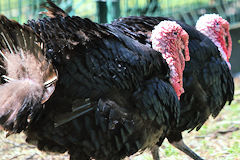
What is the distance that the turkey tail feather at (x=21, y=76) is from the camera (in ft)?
9.23

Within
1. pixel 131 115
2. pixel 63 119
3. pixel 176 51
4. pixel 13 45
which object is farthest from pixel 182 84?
pixel 13 45

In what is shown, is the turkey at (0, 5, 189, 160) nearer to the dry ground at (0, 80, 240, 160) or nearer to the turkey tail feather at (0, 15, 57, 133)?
the turkey tail feather at (0, 15, 57, 133)

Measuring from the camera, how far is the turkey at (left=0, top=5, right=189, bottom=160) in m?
2.86

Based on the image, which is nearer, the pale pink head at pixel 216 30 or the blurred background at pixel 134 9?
the pale pink head at pixel 216 30

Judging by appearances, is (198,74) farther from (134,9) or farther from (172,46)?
(134,9)

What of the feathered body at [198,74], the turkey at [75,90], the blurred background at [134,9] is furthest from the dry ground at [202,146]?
the blurred background at [134,9]

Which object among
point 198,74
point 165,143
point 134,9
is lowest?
point 165,143

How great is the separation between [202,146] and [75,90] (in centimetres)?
274

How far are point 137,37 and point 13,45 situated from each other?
1.15 meters

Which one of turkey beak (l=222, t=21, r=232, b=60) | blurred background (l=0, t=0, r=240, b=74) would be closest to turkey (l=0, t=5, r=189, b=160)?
turkey beak (l=222, t=21, r=232, b=60)

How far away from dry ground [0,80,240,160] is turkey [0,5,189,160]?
1431mm

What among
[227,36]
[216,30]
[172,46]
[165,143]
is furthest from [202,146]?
[172,46]

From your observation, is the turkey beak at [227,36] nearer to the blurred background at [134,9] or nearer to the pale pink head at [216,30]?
the pale pink head at [216,30]

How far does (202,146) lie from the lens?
17.1 feet
